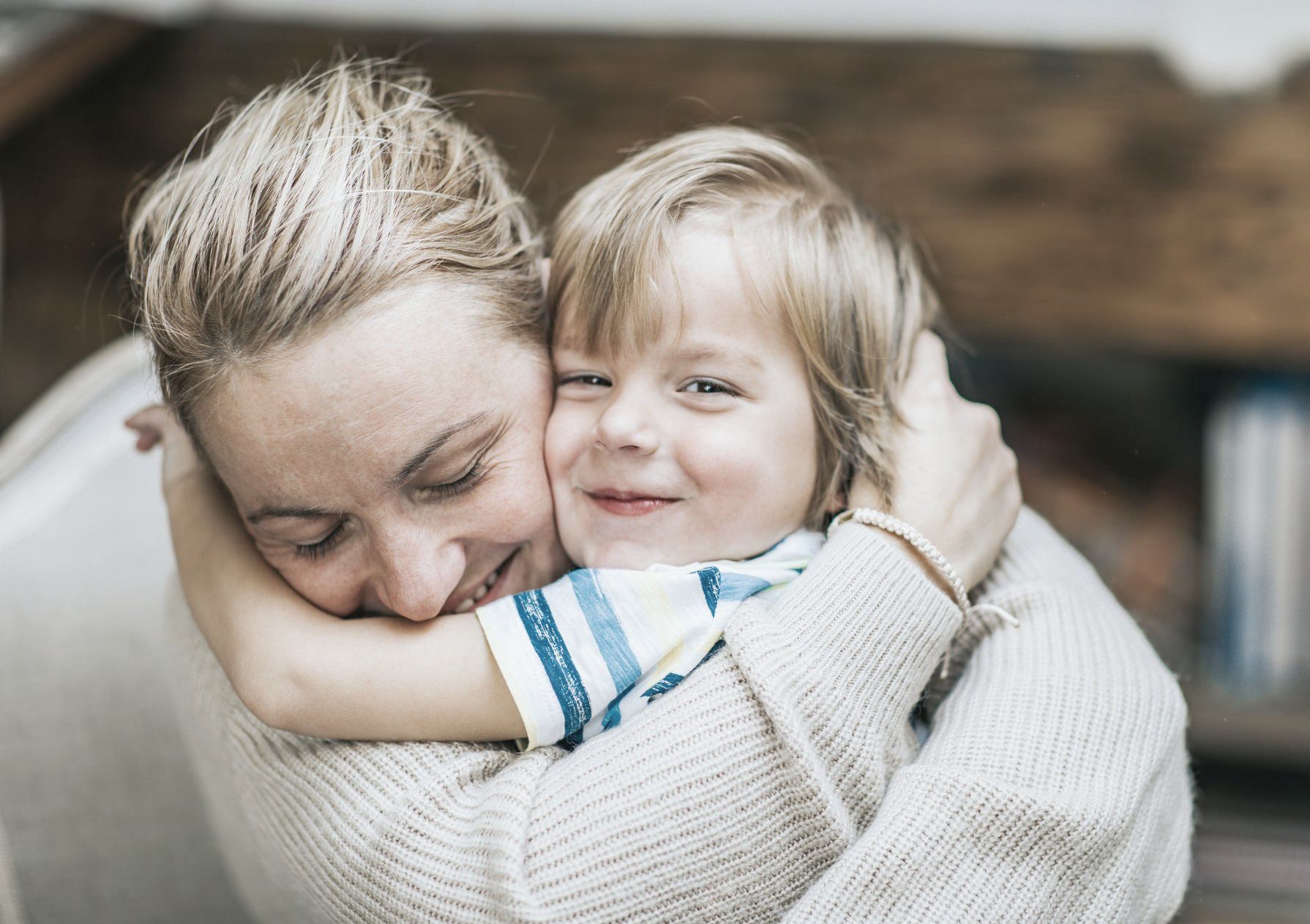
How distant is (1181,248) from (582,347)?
114cm

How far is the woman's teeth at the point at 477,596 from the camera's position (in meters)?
0.81

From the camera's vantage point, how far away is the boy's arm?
709mm

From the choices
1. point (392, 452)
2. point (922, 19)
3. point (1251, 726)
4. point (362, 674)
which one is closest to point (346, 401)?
point (392, 452)

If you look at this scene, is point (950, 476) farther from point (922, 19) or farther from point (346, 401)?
point (922, 19)

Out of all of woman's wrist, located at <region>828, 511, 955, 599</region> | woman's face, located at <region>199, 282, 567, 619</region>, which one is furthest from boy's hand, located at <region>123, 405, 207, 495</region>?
woman's wrist, located at <region>828, 511, 955, 599</region>

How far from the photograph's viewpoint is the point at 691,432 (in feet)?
2.52

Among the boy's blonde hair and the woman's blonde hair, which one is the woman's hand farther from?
the woman's blonde hair

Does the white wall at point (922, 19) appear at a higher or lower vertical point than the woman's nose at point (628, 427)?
higher

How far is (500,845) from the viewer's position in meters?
0.64

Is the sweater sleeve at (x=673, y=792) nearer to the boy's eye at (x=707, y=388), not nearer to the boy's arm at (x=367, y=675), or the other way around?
the boy's arm at (x=367, y=675)

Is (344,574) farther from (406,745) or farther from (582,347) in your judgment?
(582,347)

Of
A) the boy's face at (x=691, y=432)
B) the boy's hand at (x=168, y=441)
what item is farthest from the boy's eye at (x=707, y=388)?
the boy's hand at (x=168, y=441)

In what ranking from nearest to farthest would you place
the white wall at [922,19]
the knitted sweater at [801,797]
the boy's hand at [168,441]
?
1. the knitted sweater at [801,797]
2. the boy's hand at [168,441]
3. the white wall at [922,19]

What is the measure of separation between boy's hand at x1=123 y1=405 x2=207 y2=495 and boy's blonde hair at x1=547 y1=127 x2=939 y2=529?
35 centimetres
